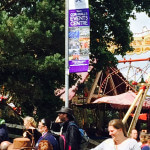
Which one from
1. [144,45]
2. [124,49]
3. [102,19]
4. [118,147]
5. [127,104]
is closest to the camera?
[118,147]

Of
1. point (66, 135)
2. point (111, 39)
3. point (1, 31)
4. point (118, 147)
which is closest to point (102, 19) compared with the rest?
point (111, 39)

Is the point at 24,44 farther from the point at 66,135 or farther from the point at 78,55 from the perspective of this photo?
the point at 66,135

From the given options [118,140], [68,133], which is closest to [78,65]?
[68,133]

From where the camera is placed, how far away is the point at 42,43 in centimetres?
1341

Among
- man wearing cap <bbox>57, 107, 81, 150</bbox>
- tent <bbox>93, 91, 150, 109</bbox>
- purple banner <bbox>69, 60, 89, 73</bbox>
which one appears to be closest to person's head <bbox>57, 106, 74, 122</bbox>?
man wearing cap <bbox>57, 107, 81, 150</bbox>

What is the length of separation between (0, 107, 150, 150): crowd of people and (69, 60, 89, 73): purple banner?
2.59 m

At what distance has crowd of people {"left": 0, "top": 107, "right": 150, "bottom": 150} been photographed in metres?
4.91

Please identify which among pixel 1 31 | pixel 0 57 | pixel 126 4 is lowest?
pixel 0 57

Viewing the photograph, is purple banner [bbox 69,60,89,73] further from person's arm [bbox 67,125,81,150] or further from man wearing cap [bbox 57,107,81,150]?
person's arm [bbox 67,125,81,150]

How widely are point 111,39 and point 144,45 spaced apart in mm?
11568

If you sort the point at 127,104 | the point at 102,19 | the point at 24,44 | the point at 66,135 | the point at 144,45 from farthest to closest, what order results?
the point at 144,45
the point at 127,104
the point at 102,19
the point at 24,44
the point at 66,135

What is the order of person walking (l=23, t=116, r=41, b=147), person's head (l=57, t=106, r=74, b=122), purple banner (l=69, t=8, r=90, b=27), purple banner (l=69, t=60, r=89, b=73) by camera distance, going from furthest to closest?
purple banner (l=69, t=8, r=90, b=27) < purple banner (l=69, t=60, r=89, b=73) < person walking (l=23, t=116, r=41, b=147) < person's head (l=57, t=106, r=74, b=122)

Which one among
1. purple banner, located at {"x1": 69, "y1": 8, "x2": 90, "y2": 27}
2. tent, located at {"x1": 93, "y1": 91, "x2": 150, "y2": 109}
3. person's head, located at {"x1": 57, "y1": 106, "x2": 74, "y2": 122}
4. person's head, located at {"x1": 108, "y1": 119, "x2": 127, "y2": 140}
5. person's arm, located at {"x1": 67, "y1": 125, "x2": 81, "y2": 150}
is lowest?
tent, located at {"x1": 93, "y1": 91, "x2": 150, "y2": 109}

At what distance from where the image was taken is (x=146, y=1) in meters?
16.8
